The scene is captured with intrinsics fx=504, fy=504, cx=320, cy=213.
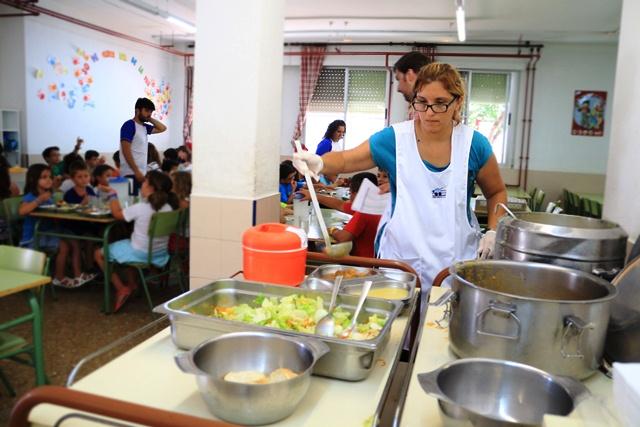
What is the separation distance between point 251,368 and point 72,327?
3268mm

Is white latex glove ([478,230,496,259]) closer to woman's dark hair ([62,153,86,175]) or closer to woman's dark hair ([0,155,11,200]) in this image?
woman's dark hair ([62,153,86,175])

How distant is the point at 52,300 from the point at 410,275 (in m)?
3.71

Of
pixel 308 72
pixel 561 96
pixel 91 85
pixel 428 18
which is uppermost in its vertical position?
pixel 428 18

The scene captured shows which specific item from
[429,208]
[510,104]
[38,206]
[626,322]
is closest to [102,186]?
[38,206]

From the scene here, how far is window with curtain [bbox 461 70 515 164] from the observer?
895 cm

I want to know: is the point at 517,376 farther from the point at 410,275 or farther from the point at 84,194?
the point at 84,194

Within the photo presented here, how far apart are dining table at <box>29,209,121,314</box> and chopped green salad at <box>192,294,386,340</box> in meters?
3.15

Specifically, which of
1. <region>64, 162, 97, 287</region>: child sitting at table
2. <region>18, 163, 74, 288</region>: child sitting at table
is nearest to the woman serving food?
<region>64, 162, 97, 287</region>: child sitting at table

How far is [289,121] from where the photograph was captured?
9.66 m

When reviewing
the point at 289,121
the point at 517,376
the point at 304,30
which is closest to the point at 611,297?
the point at 517,376

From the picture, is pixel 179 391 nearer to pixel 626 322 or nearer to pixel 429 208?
pixel 626 322

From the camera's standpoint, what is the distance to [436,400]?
3.29ft

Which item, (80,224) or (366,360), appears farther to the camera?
(80,224)

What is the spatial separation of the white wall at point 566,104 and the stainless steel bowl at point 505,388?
8.70 m
